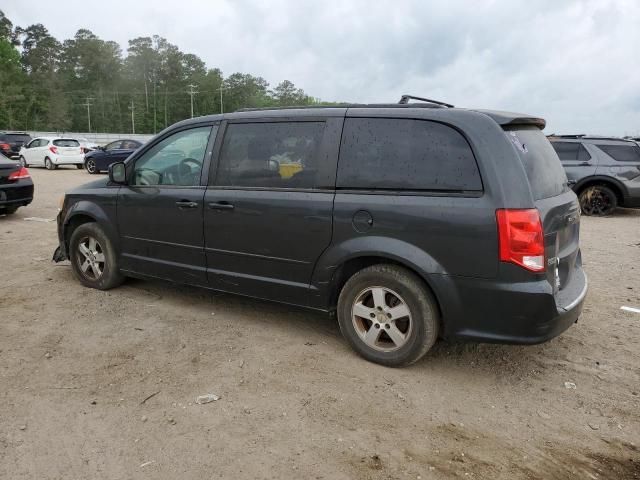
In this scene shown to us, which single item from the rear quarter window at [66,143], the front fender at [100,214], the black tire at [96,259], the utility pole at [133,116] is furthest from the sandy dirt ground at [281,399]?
the utility pole at [133,116]

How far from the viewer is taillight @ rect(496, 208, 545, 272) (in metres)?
3.08

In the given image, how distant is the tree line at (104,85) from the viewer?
310 ft

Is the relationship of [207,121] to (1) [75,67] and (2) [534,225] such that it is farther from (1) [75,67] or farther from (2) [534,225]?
(1) [75,67]

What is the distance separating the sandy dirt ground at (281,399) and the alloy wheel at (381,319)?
0.67 feet

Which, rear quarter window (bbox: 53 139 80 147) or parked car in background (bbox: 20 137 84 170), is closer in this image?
parked car in background (bbox: 20 137 84 170)

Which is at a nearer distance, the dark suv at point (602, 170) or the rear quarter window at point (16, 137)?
the dark suv at point (602, 170)

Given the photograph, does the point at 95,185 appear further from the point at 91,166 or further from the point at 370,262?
the point at 91,166

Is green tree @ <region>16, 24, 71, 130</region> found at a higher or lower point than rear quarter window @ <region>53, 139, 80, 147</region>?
higher

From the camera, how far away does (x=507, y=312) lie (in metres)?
3.17

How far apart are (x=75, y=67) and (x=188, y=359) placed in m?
123

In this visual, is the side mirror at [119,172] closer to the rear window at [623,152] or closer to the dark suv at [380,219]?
the dark suv at [380,219]

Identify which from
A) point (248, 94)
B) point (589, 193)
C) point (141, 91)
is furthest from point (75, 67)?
point (589, 193)

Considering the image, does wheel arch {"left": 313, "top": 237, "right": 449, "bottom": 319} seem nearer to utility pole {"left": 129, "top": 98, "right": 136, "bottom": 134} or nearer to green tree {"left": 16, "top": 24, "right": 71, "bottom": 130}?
green tree {"left": 16, "top": 24, "right": 71, "bottom": 130}

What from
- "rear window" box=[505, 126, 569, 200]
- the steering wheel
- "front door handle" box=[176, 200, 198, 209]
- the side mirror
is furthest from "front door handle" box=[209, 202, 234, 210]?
"rear window" box=[505, 126, 569, 200]
